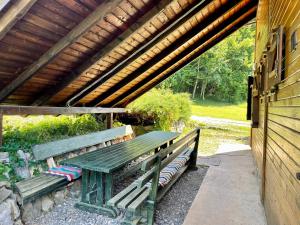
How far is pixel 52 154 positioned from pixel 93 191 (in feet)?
3.22

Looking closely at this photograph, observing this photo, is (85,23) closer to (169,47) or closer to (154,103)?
(169,47)

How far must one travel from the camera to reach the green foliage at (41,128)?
3966 millimetres

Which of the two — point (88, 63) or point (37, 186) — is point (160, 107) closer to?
point (88, 63)

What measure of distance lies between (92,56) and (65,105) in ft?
5.27

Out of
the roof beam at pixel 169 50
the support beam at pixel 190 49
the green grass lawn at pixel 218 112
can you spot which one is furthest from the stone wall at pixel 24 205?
the green grass lawn at pixel 218 112

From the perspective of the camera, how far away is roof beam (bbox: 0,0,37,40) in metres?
2.36

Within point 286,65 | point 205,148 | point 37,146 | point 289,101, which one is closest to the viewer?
point 289,101

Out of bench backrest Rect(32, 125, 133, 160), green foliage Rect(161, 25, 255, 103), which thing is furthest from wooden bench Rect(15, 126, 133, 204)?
green foliage Rect(161, 25, 255, 103)

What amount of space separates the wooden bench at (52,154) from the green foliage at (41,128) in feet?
0.97

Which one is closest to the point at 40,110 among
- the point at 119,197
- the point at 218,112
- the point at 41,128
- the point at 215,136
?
the point at 41,128

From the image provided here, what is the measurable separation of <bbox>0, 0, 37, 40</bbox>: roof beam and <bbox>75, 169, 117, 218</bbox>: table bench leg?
1.87m

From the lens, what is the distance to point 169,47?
5.09 m

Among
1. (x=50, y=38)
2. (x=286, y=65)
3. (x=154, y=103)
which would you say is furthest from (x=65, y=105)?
(x=286, y=65)

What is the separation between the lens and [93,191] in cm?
338
